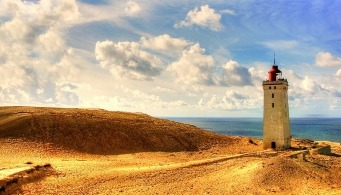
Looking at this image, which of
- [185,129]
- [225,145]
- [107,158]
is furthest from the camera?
[185,129]

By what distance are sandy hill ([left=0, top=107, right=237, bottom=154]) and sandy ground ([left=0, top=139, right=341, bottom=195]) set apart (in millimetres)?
4058

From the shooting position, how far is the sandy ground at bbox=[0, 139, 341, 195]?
974 inches

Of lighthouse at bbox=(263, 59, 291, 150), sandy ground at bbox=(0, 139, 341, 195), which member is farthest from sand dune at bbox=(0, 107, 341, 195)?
lighthouse at bbox=(263, 59, 291, 150)

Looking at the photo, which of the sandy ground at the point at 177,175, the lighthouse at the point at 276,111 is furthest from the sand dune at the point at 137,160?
the lighthouse at the point at 276,111

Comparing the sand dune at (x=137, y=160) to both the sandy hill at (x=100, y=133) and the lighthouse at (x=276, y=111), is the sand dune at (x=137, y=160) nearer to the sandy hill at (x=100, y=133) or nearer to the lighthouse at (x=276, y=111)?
the sandy hill at (x=100, y=133)

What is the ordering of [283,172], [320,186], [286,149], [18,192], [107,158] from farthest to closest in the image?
1. [286,149]
2. [107,158]
3. [283,172]
4. [320,186]
5. [18,192]

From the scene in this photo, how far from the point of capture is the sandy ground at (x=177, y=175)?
A: 2475 centimetres

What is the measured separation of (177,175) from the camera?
27.9 m

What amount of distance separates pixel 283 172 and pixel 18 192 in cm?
1768

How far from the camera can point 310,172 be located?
28156 millimetres

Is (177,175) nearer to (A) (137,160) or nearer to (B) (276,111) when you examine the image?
(A) (137,160)

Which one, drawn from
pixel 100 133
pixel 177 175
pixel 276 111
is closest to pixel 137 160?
pixel 177 175

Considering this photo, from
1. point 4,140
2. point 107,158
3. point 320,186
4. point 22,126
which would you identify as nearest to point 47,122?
point 22,126

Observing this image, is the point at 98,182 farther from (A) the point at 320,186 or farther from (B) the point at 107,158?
(A) the point at 320,186
